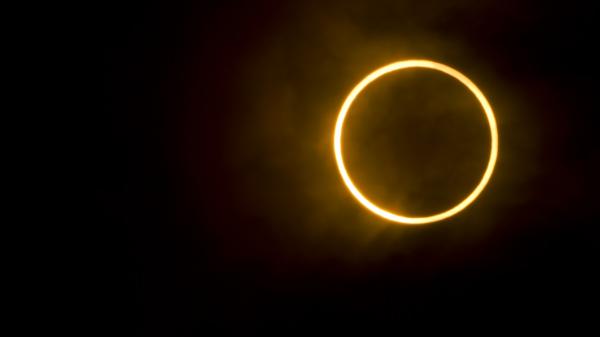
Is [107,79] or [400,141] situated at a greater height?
[107,79]

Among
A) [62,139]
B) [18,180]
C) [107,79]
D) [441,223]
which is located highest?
[107,79]

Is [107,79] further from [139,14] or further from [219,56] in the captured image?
[219,56]

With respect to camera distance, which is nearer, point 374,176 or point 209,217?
point 374,176

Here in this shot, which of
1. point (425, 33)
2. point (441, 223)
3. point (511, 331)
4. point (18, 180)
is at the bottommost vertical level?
point (511, 331)

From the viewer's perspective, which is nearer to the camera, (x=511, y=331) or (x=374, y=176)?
(x=374, y=176)

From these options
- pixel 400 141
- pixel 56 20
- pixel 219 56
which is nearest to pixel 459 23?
pixel 400 141

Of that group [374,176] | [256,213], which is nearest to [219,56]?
[256,213]

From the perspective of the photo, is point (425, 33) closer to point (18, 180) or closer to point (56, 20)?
point (56, 20)
